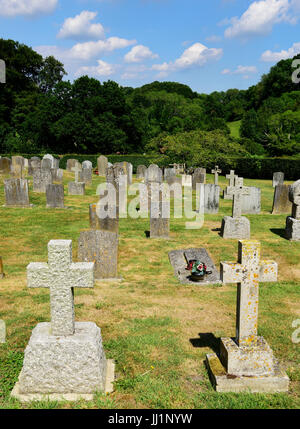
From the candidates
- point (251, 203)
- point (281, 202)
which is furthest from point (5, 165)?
point (281, 202)

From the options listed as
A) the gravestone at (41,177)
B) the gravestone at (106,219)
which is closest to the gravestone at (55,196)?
the gravestone at (41,177)

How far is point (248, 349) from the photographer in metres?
4.20

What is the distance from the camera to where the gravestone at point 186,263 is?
27.4 feet

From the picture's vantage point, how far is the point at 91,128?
40.5 metres

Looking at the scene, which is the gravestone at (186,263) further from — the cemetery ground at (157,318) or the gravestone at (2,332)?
the gravestone at (2,332)

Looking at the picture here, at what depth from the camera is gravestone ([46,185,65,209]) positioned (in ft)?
52.5

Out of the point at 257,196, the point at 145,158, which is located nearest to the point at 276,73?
the point at 145,158

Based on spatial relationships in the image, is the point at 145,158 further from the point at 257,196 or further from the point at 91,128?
the point at 257,196

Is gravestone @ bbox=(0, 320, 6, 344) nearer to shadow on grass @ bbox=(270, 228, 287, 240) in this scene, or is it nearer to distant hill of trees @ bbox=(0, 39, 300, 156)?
shadow on grass @ bbox=(270, 228, 287, 240)

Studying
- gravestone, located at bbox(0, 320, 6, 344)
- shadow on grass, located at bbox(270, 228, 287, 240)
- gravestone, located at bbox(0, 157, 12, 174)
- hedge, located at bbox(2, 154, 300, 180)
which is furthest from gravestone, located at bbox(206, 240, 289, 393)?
hedge, located at bbox(2, 154, 300, 180)

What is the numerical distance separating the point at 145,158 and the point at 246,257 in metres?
35.1

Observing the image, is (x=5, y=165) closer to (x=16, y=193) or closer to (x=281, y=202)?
(x=16, y=193)

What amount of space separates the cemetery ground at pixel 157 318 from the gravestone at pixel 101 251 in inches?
15.8

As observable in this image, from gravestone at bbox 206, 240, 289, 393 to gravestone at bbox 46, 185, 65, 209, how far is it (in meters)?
13.1
